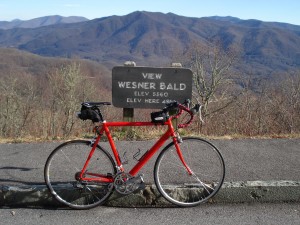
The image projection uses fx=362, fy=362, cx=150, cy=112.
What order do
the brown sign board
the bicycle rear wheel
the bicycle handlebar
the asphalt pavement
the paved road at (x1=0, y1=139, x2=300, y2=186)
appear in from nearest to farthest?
1. the bicycle handlebar
2. the bicycle rear wheel
3. the asphalt pavement
4. the paved road at (x1=0, y1=139, x2=300, y2=186)
5. the brown sign board

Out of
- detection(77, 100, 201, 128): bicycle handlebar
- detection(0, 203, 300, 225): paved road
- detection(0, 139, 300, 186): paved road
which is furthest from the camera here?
detection(0, 139, 300, 186): paved road

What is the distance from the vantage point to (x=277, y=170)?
4.59m

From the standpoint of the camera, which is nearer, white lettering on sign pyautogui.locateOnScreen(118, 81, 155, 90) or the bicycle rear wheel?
the bicycle rear wheel

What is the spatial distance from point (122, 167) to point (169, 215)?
2.27ft

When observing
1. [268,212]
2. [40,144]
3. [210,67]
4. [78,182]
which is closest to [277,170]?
[268,212]

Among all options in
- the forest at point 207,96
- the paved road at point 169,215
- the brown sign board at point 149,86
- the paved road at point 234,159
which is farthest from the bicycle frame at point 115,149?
the forest at point 207,96

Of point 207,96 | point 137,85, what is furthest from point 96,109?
point 207,96

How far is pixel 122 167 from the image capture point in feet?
12.6

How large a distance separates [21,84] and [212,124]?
24.4 m

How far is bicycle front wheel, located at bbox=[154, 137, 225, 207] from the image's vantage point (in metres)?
3.82

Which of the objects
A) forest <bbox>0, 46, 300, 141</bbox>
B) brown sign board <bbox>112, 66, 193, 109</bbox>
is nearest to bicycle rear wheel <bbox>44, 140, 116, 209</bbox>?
brown sign board <bbox>112, 66, 193, 109</bbox>

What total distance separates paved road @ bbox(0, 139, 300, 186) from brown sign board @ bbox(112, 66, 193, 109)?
0.70 meters

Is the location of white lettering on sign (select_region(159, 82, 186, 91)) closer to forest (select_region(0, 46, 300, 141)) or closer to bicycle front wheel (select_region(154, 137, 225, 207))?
forest (select_region(0, 46, 300, 141))

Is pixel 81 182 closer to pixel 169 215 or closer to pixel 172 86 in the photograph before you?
pixel 169 215
